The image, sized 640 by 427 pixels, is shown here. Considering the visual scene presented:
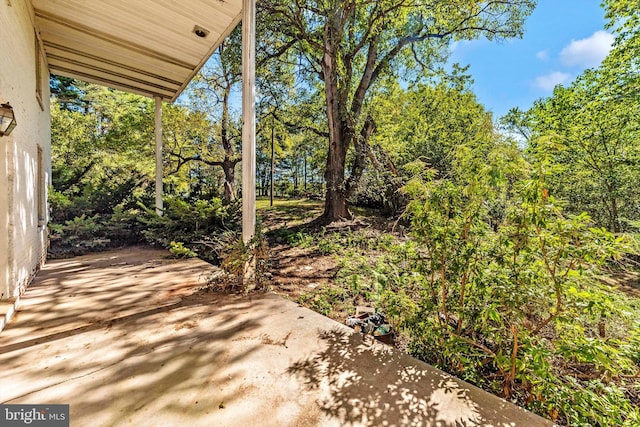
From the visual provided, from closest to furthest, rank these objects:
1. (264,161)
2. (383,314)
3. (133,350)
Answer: (133,350), (383,314), (264,161)

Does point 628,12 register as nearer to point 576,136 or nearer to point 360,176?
point 576,136

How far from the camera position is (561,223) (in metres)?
1.42

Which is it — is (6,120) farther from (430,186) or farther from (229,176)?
(229,176)

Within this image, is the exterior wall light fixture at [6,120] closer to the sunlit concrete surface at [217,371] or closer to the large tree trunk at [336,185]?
the sunlit concrete surface at [217,371]

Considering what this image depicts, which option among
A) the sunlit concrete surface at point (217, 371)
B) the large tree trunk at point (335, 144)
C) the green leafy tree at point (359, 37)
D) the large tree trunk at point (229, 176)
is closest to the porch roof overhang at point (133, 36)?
the green leafy tree at point (359, 37)

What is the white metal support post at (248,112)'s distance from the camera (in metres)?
2.95

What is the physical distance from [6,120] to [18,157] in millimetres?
826

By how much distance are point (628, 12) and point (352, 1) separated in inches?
261

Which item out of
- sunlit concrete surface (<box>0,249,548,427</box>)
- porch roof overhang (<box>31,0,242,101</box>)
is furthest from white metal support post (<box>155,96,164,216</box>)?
sunlit concrete surface (<box>0,249,548,427</box>)

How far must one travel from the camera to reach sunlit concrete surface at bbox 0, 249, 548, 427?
135cm

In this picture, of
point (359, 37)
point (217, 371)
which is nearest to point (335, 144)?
point (359, 37)

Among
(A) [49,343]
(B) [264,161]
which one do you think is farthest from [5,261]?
(B) [264,161]

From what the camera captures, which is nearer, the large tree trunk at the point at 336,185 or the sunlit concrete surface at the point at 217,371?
the sunlit concrete surface at the point at 217,371

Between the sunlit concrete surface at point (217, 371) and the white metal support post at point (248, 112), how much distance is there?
966 mm
